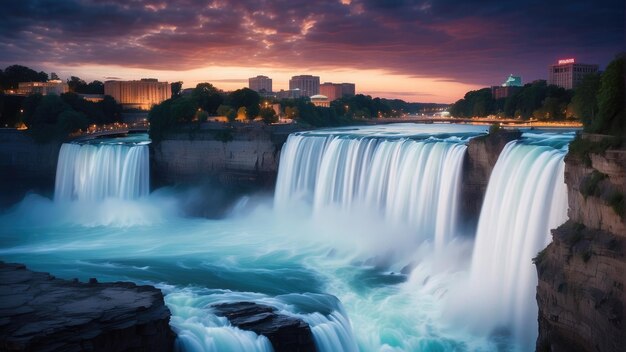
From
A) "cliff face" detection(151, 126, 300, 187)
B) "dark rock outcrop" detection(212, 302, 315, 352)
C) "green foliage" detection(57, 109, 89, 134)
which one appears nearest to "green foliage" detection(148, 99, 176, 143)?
"cliff face" detection(151, 126, 300, 187)

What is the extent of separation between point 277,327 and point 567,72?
200 ft

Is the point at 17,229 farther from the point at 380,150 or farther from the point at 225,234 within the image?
the point at 380,150

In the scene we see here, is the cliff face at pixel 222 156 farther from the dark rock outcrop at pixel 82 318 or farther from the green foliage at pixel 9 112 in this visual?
the dark rock outcrop at pixel 82 318

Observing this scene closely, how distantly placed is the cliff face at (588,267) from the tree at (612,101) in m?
1.21

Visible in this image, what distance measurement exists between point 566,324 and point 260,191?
27.6 m

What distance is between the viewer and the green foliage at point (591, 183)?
15648mm

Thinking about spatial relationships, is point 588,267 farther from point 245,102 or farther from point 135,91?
point 135,91

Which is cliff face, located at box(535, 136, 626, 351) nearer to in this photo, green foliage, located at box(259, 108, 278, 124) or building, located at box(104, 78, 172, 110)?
green foliage, located at box(259, 108, 278, 124)

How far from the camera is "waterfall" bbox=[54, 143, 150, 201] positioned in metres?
43.3

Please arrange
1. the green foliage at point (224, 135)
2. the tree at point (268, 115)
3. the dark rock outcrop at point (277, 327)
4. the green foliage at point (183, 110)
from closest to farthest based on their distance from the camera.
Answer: the dark rock outcrop at point (277, 327) → the green foliage at point (224, 135) → the green foliage at point (183, 110) → the tree at point (268, 115)

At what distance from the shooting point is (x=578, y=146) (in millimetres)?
17062

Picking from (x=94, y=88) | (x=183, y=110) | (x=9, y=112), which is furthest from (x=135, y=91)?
(x=183, y=110)

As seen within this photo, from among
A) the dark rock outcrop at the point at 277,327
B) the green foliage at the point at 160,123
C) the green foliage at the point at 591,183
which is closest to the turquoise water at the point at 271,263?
the dark rock outcrop at the point at 277,327

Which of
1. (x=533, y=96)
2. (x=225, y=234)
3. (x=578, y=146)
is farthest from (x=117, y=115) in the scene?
(x=578, y=146)
